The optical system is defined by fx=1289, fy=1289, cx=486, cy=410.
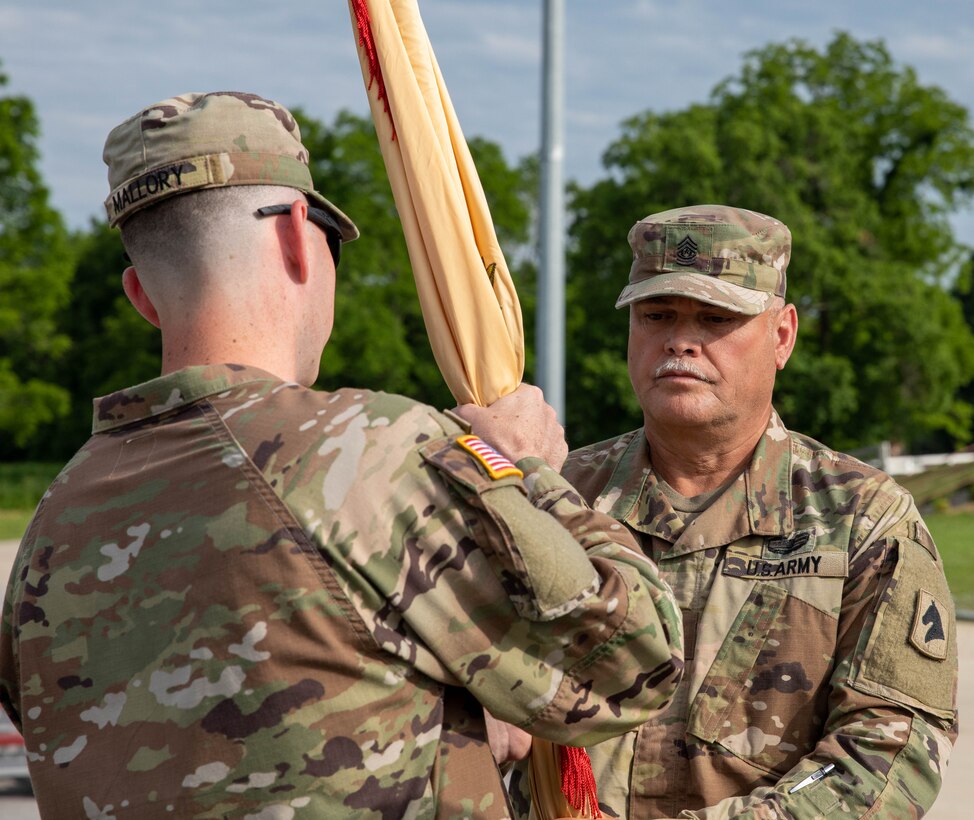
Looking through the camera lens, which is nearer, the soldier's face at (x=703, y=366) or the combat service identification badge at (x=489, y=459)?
the combat service identification badge at (x=489, y=459)

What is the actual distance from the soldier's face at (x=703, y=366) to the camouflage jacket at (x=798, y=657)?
161mm

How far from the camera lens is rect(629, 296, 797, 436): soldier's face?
10.5 feet

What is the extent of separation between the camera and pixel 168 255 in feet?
6.78

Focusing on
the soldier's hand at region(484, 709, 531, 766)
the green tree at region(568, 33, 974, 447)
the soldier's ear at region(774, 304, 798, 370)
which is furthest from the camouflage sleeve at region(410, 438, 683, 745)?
the green tree at region(568, 33, 974, 447)

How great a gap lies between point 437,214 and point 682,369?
93 centimetres

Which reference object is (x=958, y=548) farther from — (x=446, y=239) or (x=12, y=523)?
(x=12, y=523)

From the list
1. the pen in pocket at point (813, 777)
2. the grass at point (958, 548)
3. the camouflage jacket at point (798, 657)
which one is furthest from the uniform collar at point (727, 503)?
the grass at point (958, 548)

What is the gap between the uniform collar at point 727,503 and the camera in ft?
10.2

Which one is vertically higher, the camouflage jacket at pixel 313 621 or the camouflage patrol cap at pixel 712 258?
the camouflage patrol cap at pixel 712 258

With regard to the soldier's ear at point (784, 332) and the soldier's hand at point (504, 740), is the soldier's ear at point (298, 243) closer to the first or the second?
the soldier's hand at point (504, 740)

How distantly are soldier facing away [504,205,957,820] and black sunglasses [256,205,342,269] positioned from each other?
1.16 m

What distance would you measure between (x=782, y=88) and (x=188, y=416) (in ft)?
104

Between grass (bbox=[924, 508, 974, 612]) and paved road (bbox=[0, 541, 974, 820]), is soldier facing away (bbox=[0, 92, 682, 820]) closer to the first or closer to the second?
paved road (bbox=[0, 541, 974, 820])

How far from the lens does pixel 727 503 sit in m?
3.18
